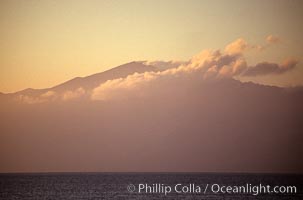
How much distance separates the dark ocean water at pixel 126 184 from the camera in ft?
31.9

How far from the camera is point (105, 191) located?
1062 centimetres

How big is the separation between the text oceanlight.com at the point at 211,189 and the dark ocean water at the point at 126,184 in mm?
16

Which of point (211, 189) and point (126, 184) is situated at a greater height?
point (126, 184)

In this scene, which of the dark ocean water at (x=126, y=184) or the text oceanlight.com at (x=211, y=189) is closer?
the dark ocean water at (x=126, y=184)

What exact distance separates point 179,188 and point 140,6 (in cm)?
295

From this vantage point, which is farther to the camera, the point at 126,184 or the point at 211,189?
the point at 126,184

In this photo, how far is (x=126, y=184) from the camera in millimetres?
10977

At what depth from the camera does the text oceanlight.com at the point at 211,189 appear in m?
9.88

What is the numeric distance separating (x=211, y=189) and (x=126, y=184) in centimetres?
155

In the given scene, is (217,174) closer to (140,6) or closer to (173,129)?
(173,129)

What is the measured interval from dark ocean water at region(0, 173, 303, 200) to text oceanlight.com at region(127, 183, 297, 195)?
0.05 ft

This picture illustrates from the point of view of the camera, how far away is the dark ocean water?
382 inches

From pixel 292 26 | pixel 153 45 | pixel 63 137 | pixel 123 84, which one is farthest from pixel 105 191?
pixel 292 26

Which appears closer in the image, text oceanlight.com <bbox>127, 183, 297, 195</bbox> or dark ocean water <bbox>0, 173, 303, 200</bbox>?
dark ocean water <bbox>0, 173, 303, 200</bbox>
